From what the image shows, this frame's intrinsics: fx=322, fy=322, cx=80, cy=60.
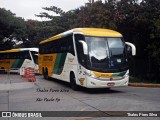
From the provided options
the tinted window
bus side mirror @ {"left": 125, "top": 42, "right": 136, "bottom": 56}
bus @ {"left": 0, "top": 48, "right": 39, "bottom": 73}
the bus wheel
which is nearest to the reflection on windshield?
bus side mirror @ {"left": 125, "top": 42, "right": 136, "bottom": 56}

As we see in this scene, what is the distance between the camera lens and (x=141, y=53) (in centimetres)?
2947

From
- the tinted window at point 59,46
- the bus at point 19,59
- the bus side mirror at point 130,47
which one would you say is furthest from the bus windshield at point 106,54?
the bus at point 19,59

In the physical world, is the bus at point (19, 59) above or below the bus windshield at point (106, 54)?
below

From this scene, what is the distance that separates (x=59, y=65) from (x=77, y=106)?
8.75 meters

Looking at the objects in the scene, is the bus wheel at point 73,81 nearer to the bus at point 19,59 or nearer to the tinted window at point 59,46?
the tinted window at point 59,46

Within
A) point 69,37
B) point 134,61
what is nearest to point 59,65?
point 69,37

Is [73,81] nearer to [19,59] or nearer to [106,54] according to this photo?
[106,54]

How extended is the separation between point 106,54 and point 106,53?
6 centimetres

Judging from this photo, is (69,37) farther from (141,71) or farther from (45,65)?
(141,71)

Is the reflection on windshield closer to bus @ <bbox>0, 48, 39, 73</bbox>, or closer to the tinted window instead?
the tinted window

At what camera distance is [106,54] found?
625 inches

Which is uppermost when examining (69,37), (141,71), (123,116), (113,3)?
(113,3)

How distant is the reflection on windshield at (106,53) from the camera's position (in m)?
15.7

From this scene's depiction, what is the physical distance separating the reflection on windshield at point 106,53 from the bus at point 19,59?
1965 centimetres
